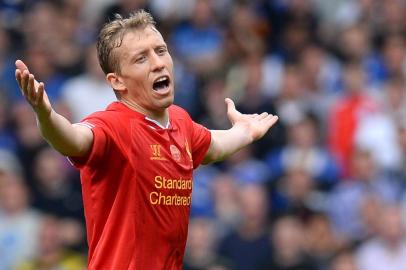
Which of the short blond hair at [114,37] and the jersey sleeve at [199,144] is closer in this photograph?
the short blond hair at [114,37]

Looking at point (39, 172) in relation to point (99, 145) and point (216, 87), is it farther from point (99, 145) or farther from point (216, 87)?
point (99, 145)

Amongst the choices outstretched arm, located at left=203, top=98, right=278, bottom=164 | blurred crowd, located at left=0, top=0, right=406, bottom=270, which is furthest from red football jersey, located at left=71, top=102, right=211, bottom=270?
blurred crowd, located at left=0, top=0, right=406, bottom=270

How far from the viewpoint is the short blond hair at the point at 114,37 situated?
571 centimetres

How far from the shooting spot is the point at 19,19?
12953 millimetres

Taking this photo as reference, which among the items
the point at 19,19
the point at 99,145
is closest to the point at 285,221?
the point at 19,19

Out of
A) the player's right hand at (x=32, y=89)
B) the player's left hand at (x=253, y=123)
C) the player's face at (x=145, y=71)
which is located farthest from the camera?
the player's left hand at (x=253, y=123)

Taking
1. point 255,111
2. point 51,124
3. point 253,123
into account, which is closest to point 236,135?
point 253,123

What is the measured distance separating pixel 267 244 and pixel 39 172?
2.11 m

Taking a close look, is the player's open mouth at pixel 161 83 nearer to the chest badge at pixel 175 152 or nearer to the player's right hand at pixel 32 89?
the chest badge at pixel 175 152

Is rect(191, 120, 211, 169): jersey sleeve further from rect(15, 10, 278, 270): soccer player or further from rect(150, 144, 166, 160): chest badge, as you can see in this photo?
rect(150, 144, 166, 160): chest badge

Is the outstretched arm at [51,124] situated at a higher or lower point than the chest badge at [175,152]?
higher

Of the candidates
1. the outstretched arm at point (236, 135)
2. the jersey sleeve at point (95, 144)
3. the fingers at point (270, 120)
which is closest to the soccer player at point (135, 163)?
the jersey sleeve at point (95, 144)

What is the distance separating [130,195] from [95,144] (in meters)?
0.30

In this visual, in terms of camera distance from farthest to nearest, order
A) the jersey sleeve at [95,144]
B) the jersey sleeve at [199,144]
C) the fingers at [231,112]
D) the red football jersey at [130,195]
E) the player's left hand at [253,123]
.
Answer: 1. the fingers at [231,112]
2. the player's left hand at [253,123]
3. the jersey sleeve at [199,144]
4. the red football jersey at [130,195]
5. the jersey sleeve at [95,144]
